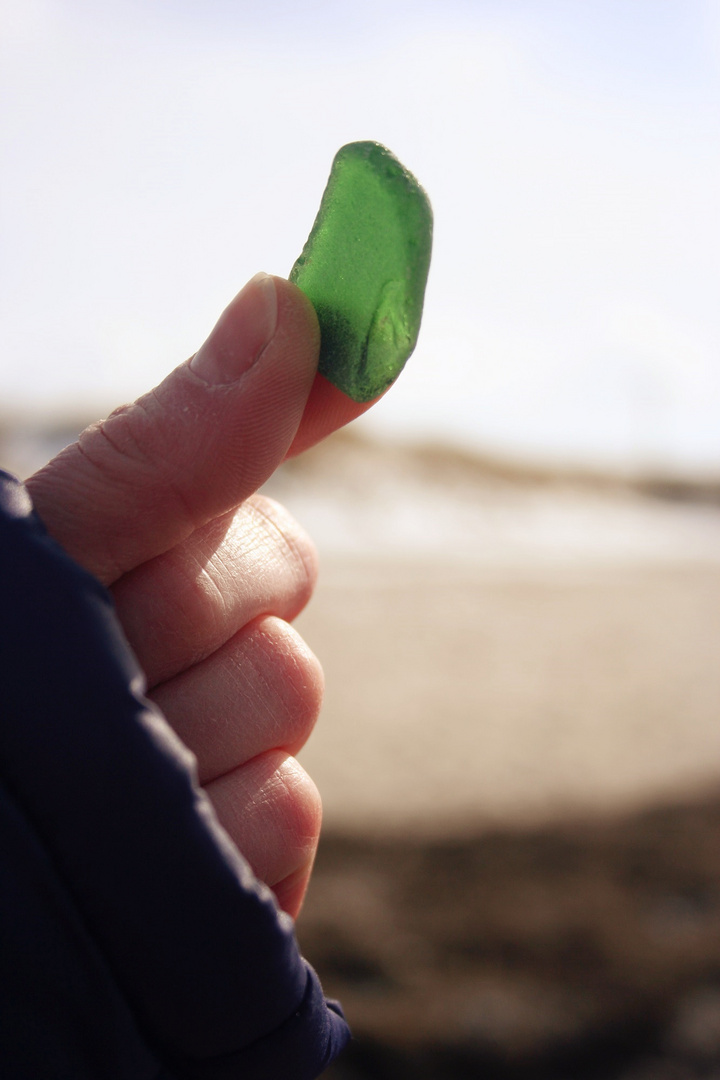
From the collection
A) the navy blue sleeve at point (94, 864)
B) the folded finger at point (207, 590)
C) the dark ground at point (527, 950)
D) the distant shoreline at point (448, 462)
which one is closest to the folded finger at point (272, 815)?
the folded finger at point (207, 590)

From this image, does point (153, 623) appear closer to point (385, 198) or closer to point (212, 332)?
point (212, 332)

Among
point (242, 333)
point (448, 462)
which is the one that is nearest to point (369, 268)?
point (242, 333)

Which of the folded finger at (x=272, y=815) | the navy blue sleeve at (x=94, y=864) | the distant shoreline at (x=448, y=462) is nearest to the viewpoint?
the navy blue sleeve at (x=94, y=864)

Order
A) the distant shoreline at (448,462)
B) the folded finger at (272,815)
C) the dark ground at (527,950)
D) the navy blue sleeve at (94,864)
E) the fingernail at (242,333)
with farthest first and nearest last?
the distant shoreline at (448,462), the dark ground at (527,950), the folded finger at (272,815), the fingernail at (242,333), the navy blue sleeve at (94,864)

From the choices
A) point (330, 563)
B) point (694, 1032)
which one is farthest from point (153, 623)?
point (330, 563)

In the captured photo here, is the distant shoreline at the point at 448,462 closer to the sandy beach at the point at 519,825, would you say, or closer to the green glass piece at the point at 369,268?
the sandy beach at the point at 519,825

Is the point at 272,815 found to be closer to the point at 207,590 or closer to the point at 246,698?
the point at 246,698
